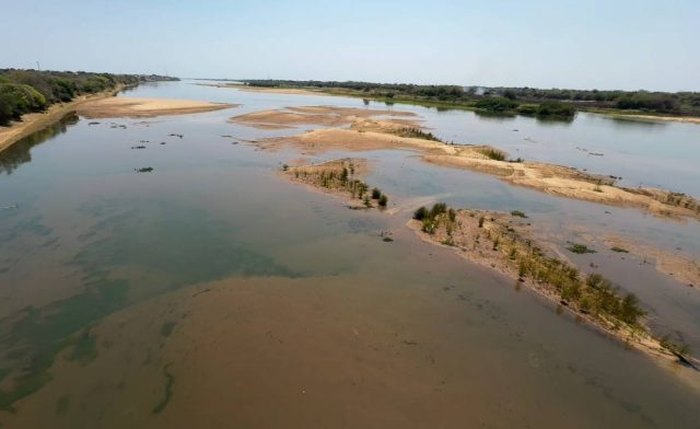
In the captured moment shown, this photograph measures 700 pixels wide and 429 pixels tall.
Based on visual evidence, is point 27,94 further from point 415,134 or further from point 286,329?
point 286,329

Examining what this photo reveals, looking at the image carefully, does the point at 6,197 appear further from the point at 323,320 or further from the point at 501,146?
the point at 501,146

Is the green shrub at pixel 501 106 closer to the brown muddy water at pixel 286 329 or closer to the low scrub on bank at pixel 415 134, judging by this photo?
the low scrub on bank at pixel 415 134

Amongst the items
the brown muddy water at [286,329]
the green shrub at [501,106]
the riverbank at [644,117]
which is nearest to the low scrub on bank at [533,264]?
the brown muddy water at [286,329]

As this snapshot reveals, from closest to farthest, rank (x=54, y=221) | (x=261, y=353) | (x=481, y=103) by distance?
1. (x=261, y=353)
2. (x=54, y=221)
3. (x=481, y=103)

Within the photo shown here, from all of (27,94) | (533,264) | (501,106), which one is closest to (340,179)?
(533,264)

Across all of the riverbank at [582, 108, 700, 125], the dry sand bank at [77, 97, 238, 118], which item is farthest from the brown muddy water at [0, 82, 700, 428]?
the riverbank at [582, 108, 700, 125]

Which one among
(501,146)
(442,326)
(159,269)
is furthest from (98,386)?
(501,146)

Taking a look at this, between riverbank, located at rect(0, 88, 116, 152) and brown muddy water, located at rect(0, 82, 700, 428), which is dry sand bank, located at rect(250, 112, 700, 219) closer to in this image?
brown muddy water, located at rect(0, 82, 700, 428)
